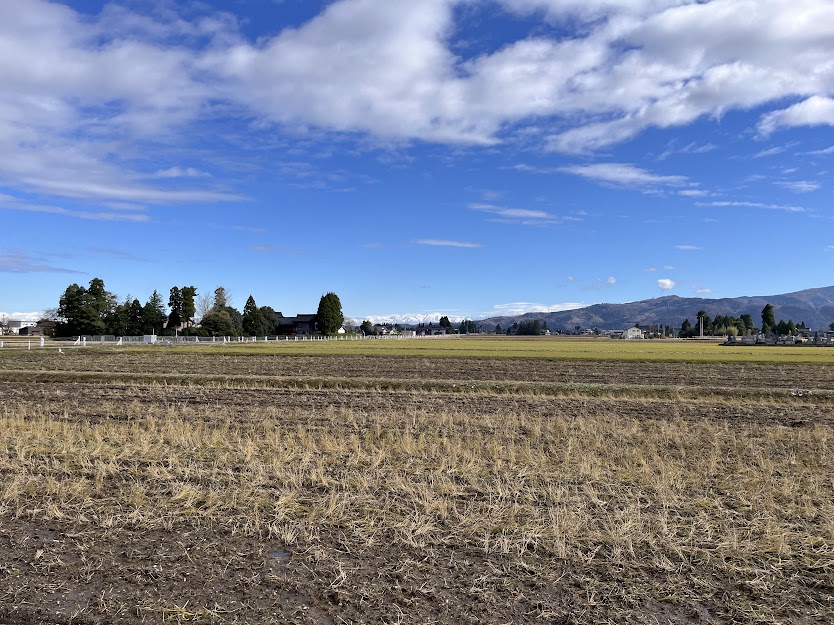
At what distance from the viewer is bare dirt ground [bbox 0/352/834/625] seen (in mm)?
5703

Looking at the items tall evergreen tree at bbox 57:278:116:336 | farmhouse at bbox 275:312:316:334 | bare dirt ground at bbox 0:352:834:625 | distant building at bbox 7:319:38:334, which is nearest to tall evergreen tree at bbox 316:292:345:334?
farmhouse at bbox 275:312:316:334

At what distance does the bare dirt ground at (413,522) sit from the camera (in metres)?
5.70

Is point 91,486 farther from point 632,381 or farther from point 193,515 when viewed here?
point 632,381

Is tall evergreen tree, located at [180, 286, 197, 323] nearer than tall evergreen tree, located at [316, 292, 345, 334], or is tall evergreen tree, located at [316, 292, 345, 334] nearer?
tall evergreen tree, located at [180, 286, 197, 323]

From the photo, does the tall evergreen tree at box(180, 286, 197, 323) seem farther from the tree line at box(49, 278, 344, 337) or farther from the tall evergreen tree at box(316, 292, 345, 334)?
the tall evergreen tree at box(316, 292, 345, 334)

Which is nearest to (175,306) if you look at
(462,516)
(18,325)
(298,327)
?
(298,327)

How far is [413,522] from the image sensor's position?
7680 mm

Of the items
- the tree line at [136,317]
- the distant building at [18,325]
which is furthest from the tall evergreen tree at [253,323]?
the distant building at [18,325]

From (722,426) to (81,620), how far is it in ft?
52.0

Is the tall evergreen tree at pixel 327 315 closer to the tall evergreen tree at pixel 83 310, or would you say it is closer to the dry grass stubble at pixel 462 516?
the tall evergreen tree at pixel 83 310

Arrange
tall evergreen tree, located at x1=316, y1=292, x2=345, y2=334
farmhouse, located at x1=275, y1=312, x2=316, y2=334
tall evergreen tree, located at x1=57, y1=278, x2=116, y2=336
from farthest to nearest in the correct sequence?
1. farmhouse, located at x1=275, y1=312, x2=316, y2=334
2. tall evergreen tree, located at x1=316, y1=292, x2=345, y2=334
3. tall evergreen tree, located at x1=57, y1=278, x2=116, y2=336

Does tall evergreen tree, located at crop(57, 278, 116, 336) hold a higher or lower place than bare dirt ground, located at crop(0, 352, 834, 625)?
higher

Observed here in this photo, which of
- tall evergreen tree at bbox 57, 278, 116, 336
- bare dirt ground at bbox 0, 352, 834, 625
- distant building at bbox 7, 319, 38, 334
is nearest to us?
bare dirt ground at bbox 0, 352, 834, 625

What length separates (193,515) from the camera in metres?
7.98
